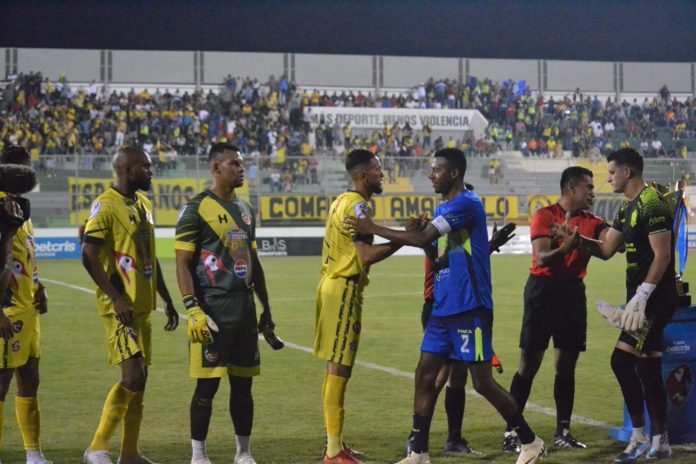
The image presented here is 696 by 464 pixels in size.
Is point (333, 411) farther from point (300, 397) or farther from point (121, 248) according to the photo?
point (300, 397)

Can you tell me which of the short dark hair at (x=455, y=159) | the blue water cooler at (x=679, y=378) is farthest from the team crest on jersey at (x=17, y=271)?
the blue water cooler at (x=679, y=378)

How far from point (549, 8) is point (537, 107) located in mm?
6166

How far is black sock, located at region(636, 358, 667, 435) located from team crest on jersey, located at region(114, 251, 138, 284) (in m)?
3.60

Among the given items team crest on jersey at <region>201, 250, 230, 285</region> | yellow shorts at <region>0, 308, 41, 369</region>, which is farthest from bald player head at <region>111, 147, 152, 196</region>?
yellow shorts at <region>0, 308, 41, 369</region>

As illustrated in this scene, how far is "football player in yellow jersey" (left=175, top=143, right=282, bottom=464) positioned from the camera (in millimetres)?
6656

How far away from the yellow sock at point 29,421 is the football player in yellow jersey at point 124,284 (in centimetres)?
39

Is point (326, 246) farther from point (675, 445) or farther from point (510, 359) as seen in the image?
point (510, 359)

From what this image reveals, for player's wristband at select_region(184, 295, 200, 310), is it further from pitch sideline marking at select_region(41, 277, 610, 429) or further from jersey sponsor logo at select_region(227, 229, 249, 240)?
pitch sideline marking at select_region(41, 277, 610, 429)

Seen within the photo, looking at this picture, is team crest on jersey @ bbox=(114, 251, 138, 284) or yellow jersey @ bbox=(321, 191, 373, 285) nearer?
team crest on jersey @ bbox=(114, 251, 138, 284)

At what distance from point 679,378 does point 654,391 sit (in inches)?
22.6

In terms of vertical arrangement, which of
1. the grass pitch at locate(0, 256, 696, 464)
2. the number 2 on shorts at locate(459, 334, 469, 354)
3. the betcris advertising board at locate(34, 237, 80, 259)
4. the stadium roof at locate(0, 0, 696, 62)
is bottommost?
the grass pitch at locate(0, 256, 696, 464)

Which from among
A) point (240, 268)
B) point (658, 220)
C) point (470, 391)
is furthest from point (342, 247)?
point (470, 391)

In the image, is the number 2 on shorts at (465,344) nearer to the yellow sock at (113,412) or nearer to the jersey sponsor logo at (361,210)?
the jersey sponsor logo at (361,210)

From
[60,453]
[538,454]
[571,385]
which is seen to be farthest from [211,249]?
[571,385]
